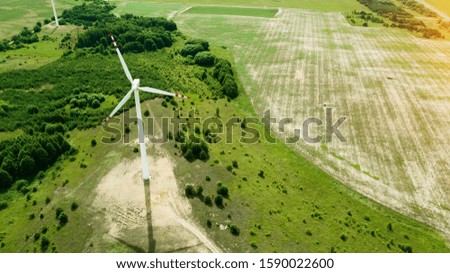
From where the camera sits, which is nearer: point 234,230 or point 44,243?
point 44,243

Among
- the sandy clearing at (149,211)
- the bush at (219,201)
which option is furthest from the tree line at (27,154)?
the bush at (219,201)

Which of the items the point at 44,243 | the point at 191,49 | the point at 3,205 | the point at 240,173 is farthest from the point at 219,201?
the point at 191,49

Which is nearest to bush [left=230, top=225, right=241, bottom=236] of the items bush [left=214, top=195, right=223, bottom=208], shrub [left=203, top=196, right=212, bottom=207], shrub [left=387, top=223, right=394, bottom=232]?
bush [left=214, top=195, right=223, bottom=208]

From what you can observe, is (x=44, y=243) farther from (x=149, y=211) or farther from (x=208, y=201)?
(x=208, y=201)

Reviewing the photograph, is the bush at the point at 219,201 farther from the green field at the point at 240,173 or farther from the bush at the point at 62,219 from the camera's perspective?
the bush at the point at 62,219

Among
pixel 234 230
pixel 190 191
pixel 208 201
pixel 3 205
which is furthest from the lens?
pixel 190 191

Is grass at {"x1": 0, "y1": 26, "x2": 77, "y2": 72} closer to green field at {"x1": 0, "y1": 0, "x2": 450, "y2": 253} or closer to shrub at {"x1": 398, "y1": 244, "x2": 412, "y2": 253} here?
green field at {"x1": 0, "y1": 0, "x2": 450, "y2": 253}
